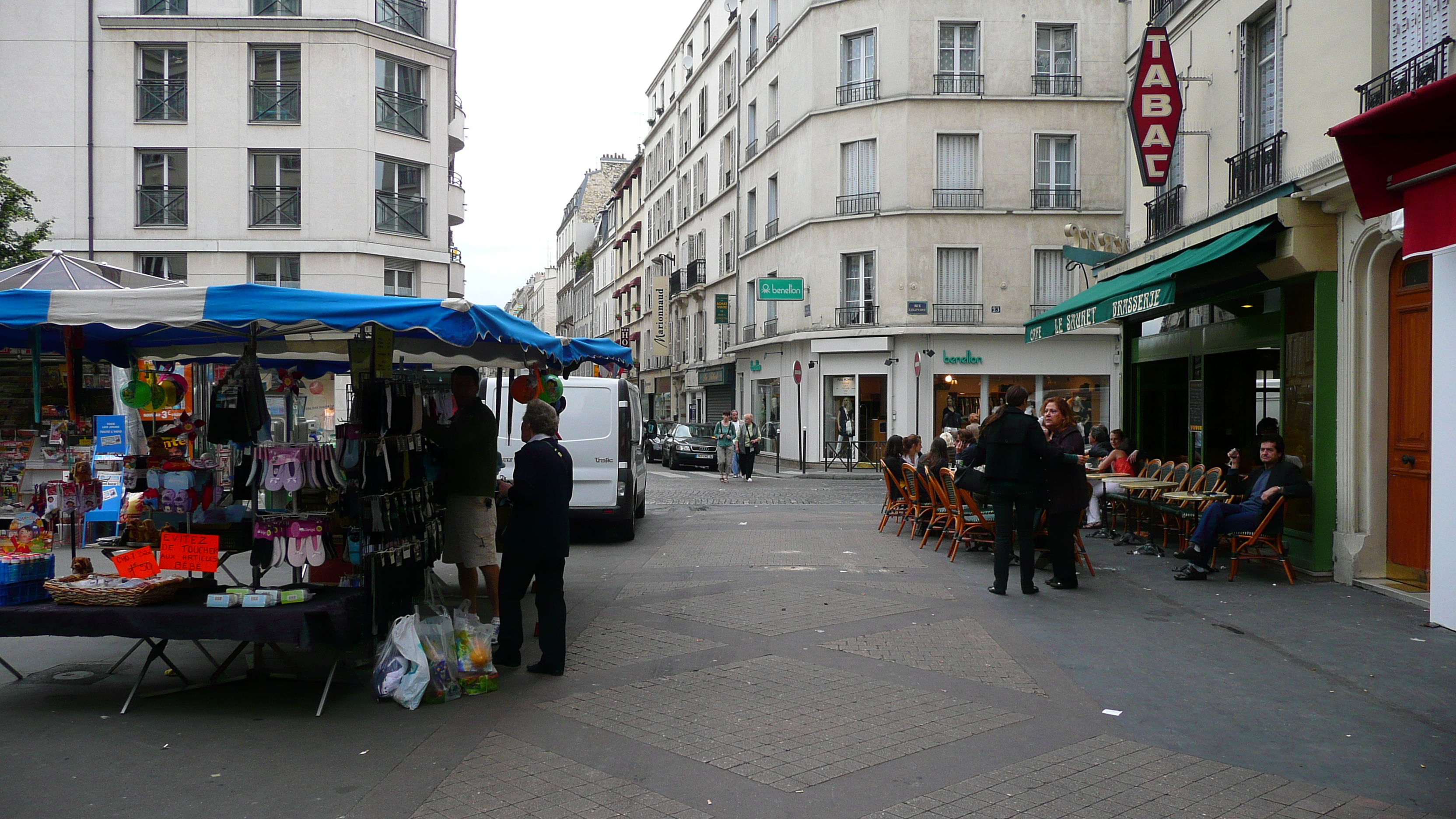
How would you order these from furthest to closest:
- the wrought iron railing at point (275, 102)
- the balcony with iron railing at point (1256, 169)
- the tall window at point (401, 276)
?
the tall window at point (401, 276)
the wrought iron railing at point (275, 102)
the balcony with iron railing at point (1256, 169)

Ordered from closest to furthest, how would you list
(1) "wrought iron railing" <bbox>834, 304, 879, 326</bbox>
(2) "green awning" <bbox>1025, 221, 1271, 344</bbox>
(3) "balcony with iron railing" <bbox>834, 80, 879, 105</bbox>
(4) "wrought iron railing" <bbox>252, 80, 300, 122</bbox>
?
(2) "green awning" <bbox>1025, 221, 1271, 344</bbox> → (4) "wrought iron railing" <bbox>252, 80, 300, 122</bbox> → (3) "balcony with iron railing" <bbox>834, 80, 879, 105</bbox> → (1) "wrought iron railing" <bbox>834, 304, 879, 326</bbox>

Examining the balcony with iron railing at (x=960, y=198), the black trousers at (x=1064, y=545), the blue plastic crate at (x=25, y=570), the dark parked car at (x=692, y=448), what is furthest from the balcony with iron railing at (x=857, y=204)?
the blue plastic crate at (x=25, y=570)

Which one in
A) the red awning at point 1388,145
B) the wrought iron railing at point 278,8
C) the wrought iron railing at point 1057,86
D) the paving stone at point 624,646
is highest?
the wrought iron railing at point 278,8

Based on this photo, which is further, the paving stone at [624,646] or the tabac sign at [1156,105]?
the tabac sign at [1156,105]

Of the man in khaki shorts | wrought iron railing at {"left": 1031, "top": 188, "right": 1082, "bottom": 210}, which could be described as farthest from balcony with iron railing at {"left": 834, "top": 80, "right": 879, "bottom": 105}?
the man in khaki shorts

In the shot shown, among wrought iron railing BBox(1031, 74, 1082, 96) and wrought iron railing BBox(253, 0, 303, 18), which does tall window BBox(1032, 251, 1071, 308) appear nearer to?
wrought iron railing BBox(1031, 74, 1082, 96)

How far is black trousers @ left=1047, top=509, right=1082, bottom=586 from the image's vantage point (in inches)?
381

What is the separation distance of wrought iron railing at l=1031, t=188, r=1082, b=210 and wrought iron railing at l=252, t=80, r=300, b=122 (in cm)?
2052

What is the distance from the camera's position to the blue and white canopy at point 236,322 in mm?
5750

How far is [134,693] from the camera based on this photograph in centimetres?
580

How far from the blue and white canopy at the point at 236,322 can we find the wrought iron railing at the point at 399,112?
798 inches

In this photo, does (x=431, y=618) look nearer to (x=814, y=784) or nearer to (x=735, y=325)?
(x=814, y=784)

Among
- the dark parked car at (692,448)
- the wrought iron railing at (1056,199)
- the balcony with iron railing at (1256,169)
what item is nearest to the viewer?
the balcony with iron railing at (1256,169)

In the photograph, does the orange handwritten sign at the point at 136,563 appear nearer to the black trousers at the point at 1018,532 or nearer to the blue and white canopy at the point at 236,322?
the blue and white canopy at the point at 236,322
